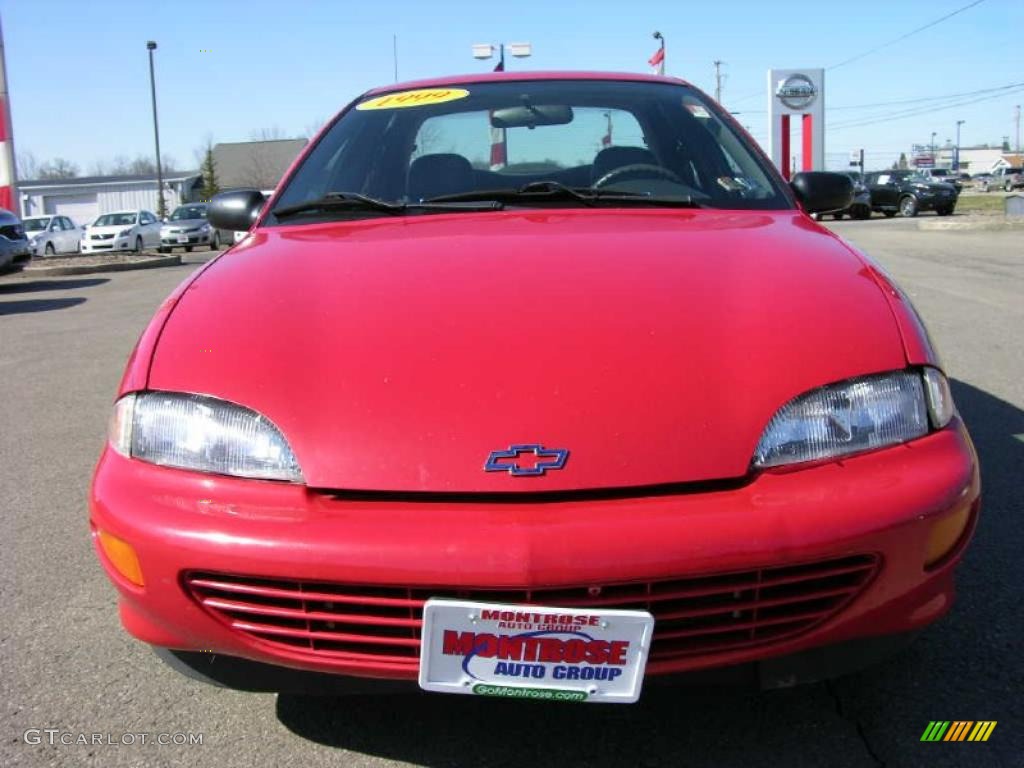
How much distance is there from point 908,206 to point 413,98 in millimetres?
30912

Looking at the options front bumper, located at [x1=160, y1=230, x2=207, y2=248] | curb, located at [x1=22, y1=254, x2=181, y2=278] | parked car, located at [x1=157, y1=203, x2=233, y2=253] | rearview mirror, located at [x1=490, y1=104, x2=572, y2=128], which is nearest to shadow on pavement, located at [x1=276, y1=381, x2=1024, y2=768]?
rearview mirror, located at [x1=490, y1=104, x2=572, y2=128]

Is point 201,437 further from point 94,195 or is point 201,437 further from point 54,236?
point 94,195

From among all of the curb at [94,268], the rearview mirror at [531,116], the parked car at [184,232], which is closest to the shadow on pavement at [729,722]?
the rearview mirror at [531,116]

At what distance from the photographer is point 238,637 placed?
1.73m

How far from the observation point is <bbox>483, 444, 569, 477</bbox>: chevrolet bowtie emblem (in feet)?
5.41

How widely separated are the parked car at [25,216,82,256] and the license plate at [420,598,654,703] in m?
28.1

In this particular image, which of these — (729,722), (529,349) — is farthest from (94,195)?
(729,722)

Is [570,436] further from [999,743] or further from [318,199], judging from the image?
[318,199]

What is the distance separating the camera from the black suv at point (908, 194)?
29270 millimetres

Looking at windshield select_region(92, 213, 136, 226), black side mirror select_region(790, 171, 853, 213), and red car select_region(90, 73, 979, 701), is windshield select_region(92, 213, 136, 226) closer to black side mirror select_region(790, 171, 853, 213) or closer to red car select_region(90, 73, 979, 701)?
black side mirror select_region(790, 171, 853, 213)

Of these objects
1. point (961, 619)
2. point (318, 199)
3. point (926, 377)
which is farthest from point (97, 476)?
point (961, 619)

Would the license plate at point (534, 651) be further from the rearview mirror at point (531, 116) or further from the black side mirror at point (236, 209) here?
the rearview mirror at point (531, 116)

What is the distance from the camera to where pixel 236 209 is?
3.22 m

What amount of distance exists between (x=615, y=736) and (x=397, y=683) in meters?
0.57
